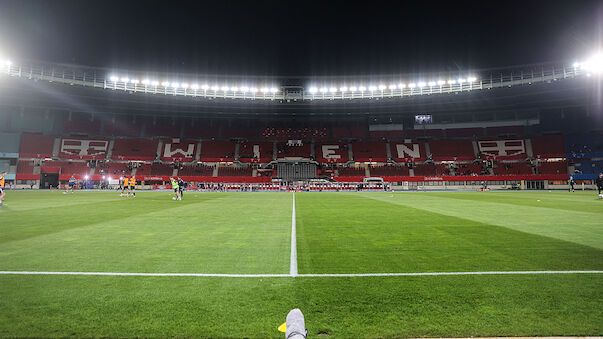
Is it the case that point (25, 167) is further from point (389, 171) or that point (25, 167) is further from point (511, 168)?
point (511, 168)

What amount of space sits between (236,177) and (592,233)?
4602 centimetres

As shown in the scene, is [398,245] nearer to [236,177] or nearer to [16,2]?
[16,2]

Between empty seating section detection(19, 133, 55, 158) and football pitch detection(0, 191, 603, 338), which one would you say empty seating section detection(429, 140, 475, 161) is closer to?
football pitch detection(0, 191, 603, 338)

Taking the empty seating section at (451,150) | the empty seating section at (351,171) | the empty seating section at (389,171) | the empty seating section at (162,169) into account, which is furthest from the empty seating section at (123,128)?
the empty seating section at (451,150)

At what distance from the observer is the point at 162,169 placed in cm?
4938

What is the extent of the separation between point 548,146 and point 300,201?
53.3 metres

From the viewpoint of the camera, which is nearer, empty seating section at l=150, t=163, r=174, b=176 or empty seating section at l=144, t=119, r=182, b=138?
empty seating section at l=150, t=163, r=174, b=176

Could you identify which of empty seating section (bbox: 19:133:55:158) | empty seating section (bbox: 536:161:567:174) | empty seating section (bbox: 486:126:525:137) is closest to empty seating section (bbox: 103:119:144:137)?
empty seating section (bbox: 19:133:55:158)

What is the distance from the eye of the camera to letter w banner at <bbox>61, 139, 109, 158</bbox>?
47.9 metres

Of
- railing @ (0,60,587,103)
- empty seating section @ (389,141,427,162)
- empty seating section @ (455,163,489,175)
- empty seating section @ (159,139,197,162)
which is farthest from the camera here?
empty seating section @ (389,141,427,162)

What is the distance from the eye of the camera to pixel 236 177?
4909cm

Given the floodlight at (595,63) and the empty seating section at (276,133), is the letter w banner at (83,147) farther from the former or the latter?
the floodlight at (595,63)

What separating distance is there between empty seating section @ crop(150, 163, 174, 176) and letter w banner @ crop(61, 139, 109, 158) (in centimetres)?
964

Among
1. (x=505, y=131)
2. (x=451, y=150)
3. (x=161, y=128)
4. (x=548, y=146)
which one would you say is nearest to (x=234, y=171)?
(x=161, y=128)
